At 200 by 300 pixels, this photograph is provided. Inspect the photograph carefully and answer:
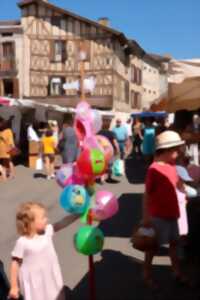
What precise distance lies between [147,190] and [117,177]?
9472 millimetres

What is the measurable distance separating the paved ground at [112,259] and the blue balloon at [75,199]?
922 mm

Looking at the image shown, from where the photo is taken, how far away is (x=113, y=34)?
40.9 meters

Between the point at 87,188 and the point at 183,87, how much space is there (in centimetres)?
166

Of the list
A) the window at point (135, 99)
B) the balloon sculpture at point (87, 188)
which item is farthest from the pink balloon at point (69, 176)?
the window at point (135, 99)

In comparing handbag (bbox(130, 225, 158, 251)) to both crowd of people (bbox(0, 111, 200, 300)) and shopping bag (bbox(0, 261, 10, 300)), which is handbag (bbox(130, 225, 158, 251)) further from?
shopping bag (bbox(0, 261, 10, 300))

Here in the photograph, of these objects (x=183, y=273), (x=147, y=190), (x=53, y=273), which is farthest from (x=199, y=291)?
(x=53, y=273)

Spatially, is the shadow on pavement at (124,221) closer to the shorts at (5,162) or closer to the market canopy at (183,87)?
the market canopy at (183,87)

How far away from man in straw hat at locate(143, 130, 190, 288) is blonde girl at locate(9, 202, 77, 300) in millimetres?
1327

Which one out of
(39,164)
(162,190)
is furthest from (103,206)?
(39,164)

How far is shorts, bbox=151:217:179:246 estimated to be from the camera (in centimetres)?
495

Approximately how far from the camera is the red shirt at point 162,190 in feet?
16.0

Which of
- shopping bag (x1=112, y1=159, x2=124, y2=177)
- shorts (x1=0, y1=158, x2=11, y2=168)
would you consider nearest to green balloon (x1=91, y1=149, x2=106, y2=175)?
shopping bag (x1=112, y1=159, x2=124, y2=177)

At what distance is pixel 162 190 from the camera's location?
4.90 metres

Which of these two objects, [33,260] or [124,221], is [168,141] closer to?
[33,260]
